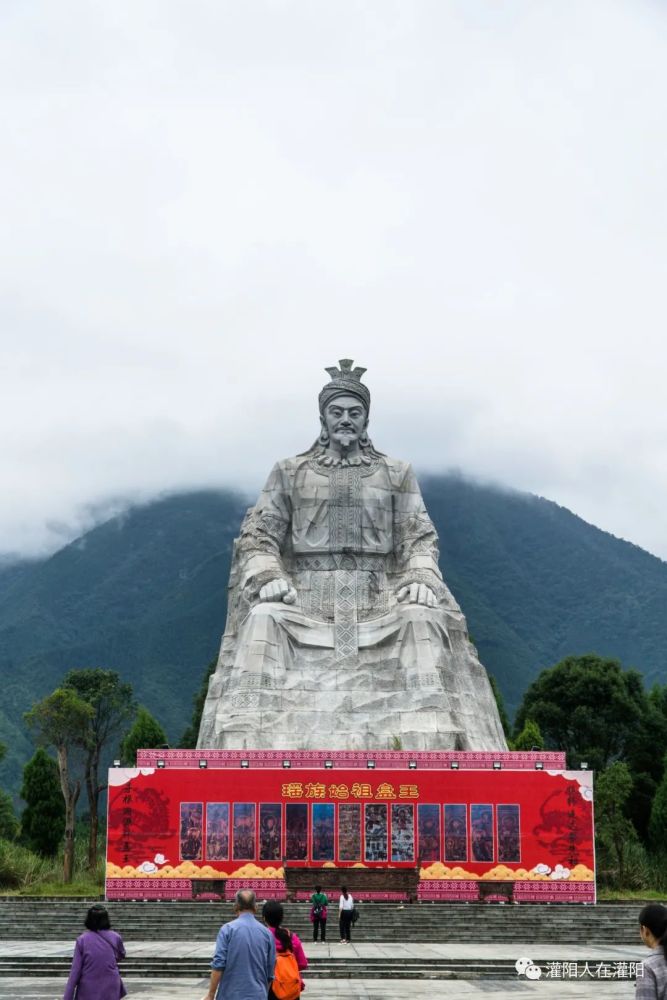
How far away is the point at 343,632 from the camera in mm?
18391

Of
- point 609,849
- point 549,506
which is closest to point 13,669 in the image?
point 549,506

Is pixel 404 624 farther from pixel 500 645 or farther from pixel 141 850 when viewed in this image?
pixel 500 645

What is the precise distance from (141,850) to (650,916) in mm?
13021

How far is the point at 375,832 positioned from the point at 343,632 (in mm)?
2875

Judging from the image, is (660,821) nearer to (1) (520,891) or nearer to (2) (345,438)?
(1) (520,891)

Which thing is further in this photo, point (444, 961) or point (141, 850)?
point (141, 850)

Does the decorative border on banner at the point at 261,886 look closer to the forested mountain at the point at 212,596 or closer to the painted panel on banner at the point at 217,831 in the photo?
the painted panel on banner at the point at 217,831

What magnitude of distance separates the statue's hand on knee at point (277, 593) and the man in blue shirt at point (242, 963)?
12742 mm

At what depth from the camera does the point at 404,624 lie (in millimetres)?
18062

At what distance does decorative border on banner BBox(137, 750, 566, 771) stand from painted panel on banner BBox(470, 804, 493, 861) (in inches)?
19.9

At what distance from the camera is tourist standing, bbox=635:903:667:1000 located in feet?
14.0

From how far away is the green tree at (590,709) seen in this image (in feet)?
115

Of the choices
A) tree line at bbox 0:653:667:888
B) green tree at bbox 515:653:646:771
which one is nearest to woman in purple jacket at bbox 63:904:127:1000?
tree line at bbox 0:653:667:888

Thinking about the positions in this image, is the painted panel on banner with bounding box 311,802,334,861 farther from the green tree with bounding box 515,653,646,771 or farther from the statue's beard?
the green tree with bounding box 515,653,646,771
